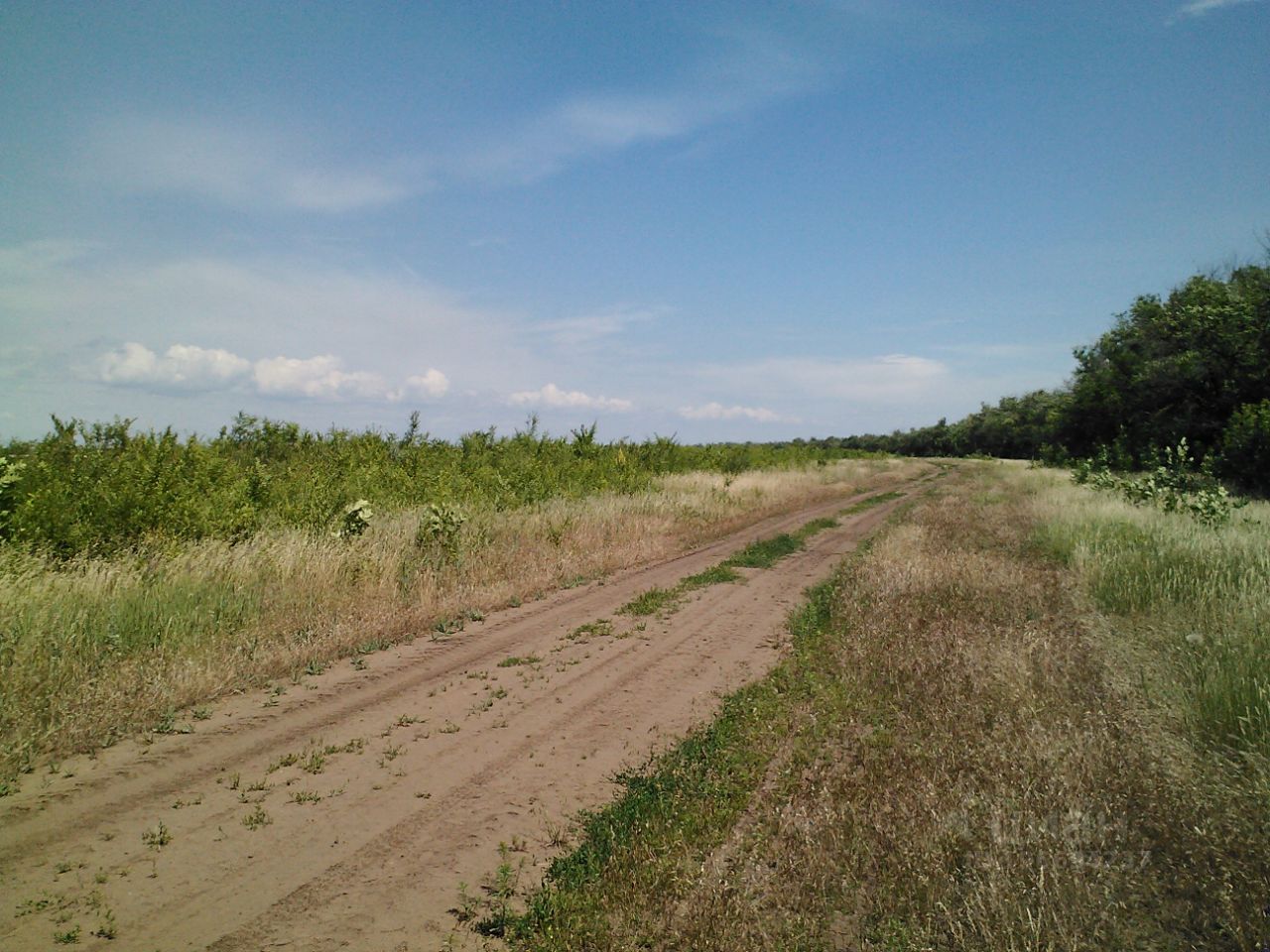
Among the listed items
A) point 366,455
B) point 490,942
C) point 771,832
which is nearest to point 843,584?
point 771,832

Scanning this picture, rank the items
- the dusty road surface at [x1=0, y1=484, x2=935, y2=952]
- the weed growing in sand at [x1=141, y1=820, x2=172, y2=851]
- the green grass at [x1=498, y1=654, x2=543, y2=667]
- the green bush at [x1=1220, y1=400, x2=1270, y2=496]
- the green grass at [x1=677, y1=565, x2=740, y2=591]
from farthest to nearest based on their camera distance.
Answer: the green bush at [x1=1220, y1=400, x2=1270, y2=496]
the green grass at [x1=677, y1=565, x2=740, y2=591]
the green grass at [x1=498, y1=654, x2=543, y2=667]
the weed growing in sand at [x1=141, y1=820, x2=172, y2=851]
the dusty road surface at [x1=0, y1=484, x2=935, y2=952]

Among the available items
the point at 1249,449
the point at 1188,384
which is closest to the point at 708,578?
the point at 1249,449

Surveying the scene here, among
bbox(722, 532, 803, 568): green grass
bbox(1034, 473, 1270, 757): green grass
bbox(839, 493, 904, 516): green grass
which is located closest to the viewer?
bbox(1034, 473, 1270, 757): green grass

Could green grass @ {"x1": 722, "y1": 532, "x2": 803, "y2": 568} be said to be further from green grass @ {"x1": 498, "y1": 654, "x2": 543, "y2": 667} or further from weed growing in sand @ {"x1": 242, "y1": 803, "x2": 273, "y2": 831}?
weed growing in sand @ {"x1": 242, "y1": 803, "x2": 273, "y2": 831}

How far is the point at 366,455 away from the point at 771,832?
55.0ft

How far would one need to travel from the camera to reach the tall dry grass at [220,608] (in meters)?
5.78

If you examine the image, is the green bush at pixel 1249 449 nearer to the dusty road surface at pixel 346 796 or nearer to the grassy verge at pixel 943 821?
the grassy verge at pixel 943 821

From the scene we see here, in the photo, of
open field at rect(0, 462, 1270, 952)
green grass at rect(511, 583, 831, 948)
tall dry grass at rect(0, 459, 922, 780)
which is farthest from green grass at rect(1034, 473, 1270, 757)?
tall dry grass at rect(0, 459, 922, 780)

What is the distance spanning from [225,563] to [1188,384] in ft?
121

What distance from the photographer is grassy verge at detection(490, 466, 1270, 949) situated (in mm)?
3309

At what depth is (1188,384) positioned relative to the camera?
28.0 m

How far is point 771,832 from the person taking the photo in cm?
426

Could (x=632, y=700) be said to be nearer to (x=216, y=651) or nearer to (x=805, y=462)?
(x=216, y=651)

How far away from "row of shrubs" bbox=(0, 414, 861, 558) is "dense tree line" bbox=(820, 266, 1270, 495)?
69.7ft
